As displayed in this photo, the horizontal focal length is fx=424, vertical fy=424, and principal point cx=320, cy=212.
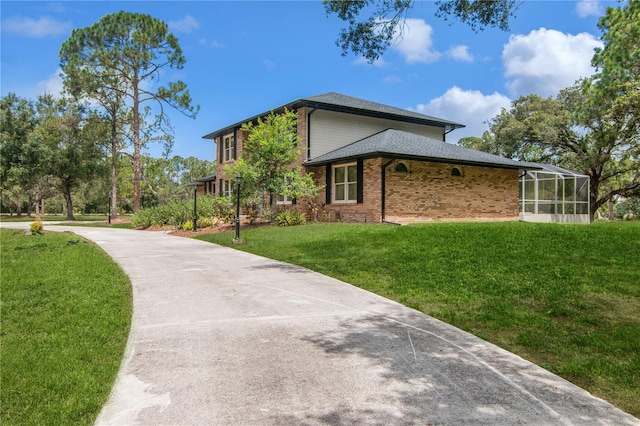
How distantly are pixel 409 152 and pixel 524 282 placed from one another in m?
10.9

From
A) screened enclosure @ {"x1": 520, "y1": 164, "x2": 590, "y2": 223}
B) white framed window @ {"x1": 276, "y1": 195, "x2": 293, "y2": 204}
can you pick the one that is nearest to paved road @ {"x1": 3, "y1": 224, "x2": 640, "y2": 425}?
white framed window @ {"x1": 276, "y1": 195, "x2": 293, "y2": 204}

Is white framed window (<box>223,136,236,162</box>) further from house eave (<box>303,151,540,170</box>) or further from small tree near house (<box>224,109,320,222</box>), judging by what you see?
small tree near house (<box>224,109,320,222</box>)

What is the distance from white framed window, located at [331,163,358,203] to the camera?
18422 millimetres

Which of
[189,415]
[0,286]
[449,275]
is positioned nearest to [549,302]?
[449,275]

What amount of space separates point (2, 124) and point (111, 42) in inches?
584

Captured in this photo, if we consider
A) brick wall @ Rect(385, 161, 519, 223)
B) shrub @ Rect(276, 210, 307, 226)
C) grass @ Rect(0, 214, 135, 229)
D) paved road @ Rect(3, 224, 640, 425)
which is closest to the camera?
paved road @ Rect(3, 224, 640, 425)

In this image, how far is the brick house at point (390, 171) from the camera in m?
17.2

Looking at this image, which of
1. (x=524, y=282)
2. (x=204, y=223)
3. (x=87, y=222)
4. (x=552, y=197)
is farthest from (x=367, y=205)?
(x=87, y=222)

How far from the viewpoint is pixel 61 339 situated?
14.6 feet

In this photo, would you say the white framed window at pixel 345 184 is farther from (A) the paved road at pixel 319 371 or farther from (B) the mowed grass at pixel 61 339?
(A) the paved road at pixel 319 371

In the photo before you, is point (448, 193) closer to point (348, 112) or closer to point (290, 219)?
point (348, 112)

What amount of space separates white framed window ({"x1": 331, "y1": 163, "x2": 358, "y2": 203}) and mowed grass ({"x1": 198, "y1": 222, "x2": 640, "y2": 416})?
6408mm

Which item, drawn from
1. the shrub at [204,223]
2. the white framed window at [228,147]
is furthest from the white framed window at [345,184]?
the white framed window at [228,147]

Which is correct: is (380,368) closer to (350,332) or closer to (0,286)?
(350,332)
